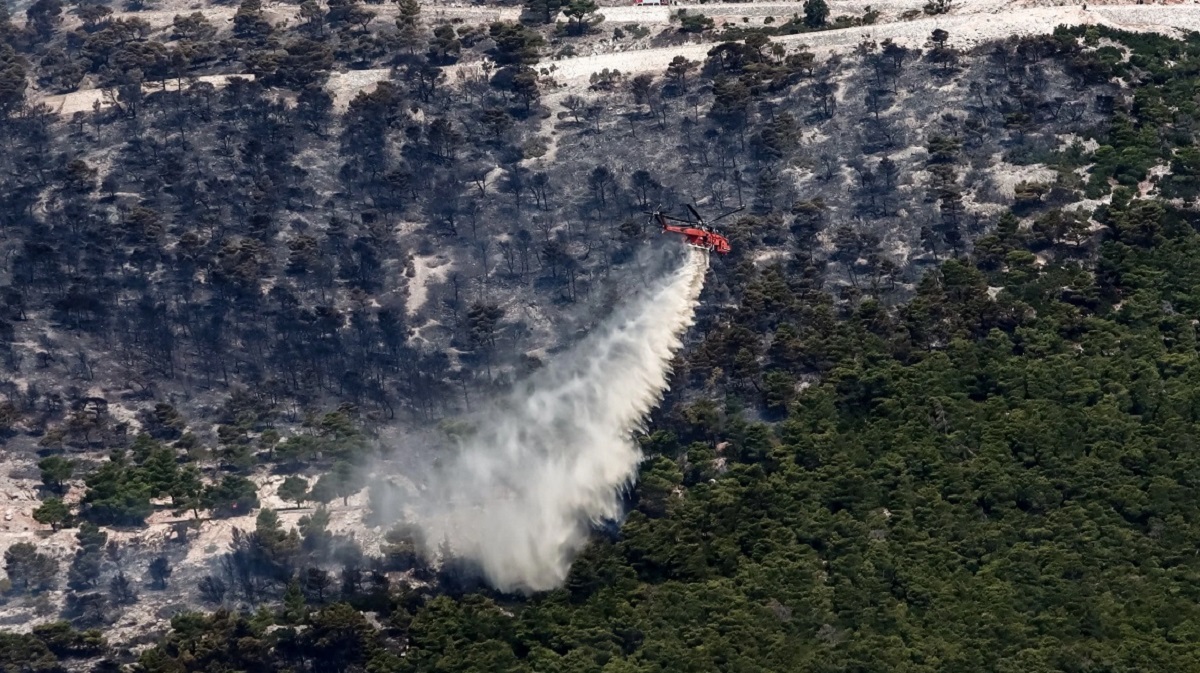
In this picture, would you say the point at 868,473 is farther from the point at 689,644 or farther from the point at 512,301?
the point at 512,301

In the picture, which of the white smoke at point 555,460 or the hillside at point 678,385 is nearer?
the hillside at point 678,385

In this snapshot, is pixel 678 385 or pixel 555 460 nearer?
pixel 555 460

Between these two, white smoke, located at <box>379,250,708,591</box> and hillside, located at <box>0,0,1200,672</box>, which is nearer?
hillside, located at <box>0,0,1200,672</box>

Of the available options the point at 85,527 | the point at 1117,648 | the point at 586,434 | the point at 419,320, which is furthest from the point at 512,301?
the point at 1117,648
